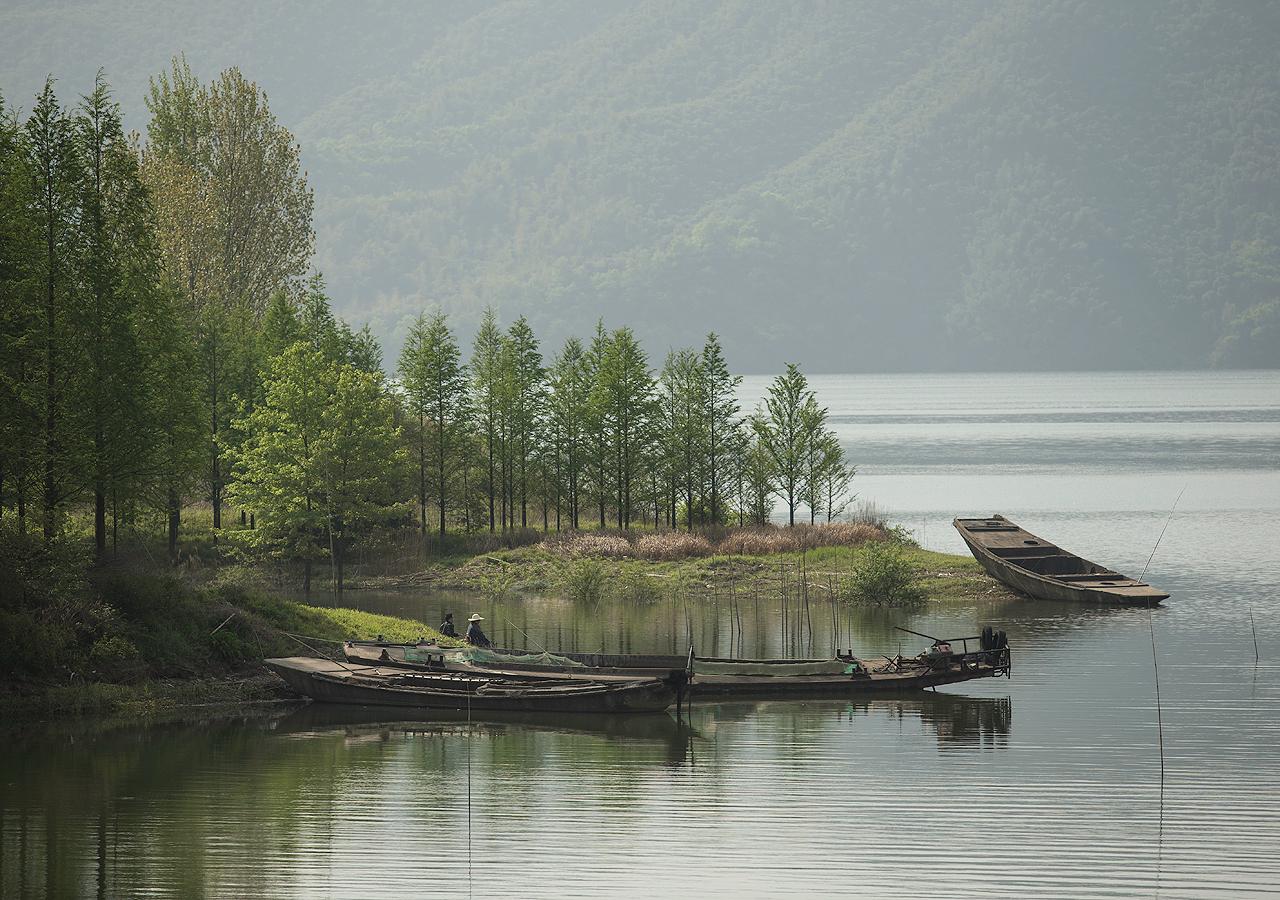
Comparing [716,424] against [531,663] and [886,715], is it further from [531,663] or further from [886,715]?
[886,715]

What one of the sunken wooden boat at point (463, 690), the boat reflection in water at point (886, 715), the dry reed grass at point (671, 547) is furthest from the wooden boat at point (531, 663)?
the dry reed grass at point (671, 547)

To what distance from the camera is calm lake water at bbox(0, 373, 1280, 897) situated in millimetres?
23531

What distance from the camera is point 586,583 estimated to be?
206 feet

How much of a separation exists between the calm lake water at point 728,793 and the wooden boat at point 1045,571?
4.25 meters

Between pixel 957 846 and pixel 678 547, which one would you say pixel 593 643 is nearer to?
pixel 678 547

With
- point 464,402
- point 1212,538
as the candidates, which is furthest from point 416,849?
point 1212,538

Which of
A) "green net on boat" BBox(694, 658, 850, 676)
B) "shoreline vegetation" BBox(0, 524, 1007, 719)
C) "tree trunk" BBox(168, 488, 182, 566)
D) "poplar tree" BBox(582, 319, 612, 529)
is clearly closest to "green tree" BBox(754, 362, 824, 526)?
"shoreline vegetation" BBox(0, 524, 1007, 719)

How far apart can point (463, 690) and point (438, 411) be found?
41092 millimetres

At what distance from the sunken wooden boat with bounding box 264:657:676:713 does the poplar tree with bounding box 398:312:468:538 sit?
37447mm

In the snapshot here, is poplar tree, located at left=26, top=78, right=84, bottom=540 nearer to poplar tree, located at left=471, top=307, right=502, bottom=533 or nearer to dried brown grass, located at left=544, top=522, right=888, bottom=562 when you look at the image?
dried brown grass, located at left=544, top=522, right=888, bottom=562

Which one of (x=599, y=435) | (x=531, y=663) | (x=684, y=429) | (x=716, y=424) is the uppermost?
(x=716, y=424)

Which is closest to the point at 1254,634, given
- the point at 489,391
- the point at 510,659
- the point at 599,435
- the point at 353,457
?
the point at 510,659

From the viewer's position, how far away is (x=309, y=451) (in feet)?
202

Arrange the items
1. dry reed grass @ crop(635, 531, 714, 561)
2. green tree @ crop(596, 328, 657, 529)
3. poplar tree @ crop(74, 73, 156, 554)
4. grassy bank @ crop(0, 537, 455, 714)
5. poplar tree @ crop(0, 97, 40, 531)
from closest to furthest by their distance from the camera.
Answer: grassy bank @ crop(0, 537, 455, 714) → poplar tree @ crop(0, 97, 40, 531) → poplar tree @ crop(74, 73, 156, 554) → dry reed grass @ crop(635, 531, 714, 561) → green tree @ crop(596, 328, 657, 529)
